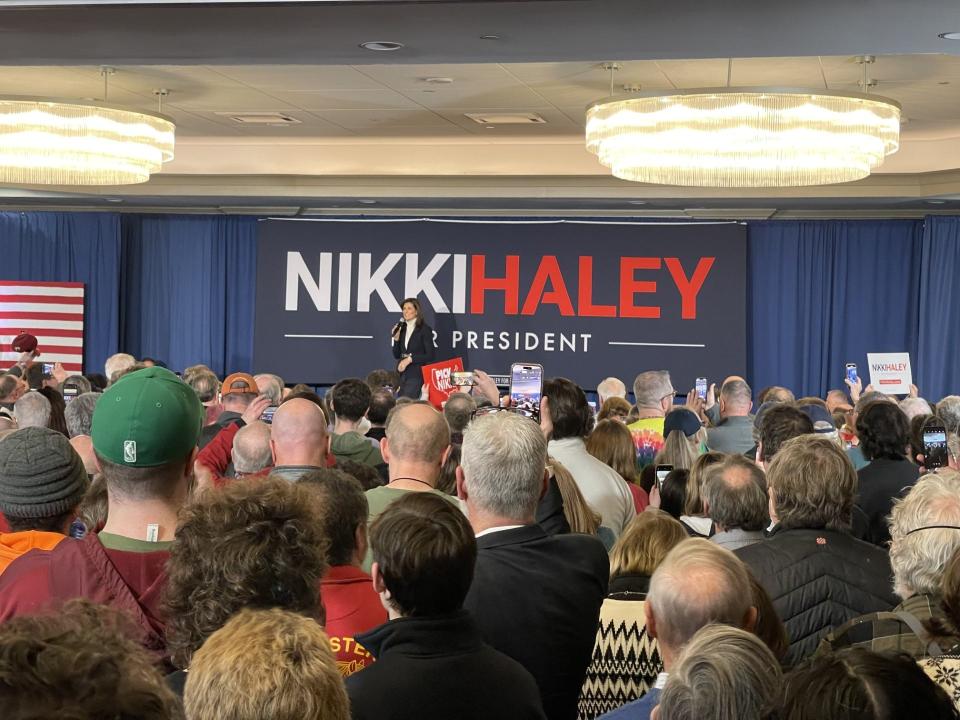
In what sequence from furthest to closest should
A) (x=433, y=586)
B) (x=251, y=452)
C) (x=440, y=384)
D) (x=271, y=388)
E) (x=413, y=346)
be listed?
(x=413, y=346)
(x=440, y=384)
(x=271, y=388)
(x=251, y=452)
(x=433, y=586)

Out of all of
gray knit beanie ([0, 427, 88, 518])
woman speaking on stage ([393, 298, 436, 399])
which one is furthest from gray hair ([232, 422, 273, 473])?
woman speaking on stage ([393, 298, 436, 399])

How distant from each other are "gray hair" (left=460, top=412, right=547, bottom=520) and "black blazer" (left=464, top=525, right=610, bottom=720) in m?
0.09

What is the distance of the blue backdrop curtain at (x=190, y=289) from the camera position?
1454 cm

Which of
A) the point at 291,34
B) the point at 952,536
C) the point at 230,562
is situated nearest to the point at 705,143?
the point at 291,34

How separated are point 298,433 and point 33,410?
223 centimetres

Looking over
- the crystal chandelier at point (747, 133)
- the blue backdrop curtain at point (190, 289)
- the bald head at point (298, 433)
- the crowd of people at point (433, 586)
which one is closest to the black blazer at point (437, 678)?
the crowd of people at point (433, 586)

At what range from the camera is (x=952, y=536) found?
9.14ft

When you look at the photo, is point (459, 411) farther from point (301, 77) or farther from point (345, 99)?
point (345, 99)

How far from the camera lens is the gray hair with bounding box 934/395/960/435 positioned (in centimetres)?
566

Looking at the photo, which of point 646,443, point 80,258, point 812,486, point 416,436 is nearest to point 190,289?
point 80,258

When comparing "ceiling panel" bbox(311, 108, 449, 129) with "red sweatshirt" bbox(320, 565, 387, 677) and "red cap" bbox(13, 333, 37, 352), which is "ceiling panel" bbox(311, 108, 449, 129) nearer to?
"red cap" bbox(13, 333, 37, 352)

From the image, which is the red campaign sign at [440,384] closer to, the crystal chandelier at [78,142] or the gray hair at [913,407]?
the crystal chandelier at [78,142]

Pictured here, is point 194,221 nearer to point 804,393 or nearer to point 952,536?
point 804,393

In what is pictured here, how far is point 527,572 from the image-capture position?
272cm
